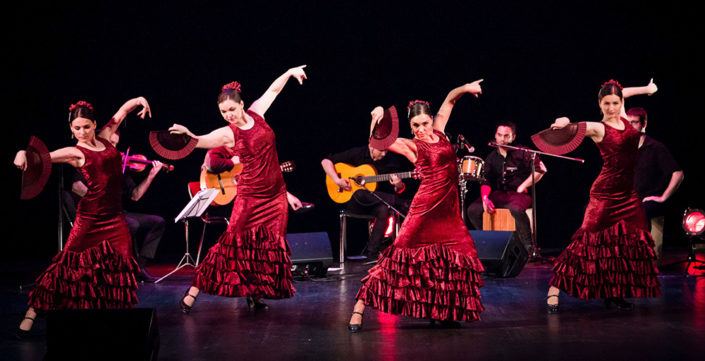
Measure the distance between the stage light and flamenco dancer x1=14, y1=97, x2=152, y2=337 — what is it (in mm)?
5459

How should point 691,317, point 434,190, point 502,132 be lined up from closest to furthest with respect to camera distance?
point 434,190, point 691,317, point 502,132

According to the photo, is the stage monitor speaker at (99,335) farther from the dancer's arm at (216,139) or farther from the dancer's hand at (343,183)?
the dancer's hand at (343,183)

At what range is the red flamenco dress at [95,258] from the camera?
14.0ft

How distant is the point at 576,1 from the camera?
8.79 meters

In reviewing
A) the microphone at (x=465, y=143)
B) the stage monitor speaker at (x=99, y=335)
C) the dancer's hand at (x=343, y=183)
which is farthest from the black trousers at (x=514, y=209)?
the stage monitor speaker at (x=99, y=335)

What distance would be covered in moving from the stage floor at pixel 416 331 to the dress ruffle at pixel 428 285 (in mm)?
138

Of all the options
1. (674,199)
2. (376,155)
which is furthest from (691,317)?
(674,199)

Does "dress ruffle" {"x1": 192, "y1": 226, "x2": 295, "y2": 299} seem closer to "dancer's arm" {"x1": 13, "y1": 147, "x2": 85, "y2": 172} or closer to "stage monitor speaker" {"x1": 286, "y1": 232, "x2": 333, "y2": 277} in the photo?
"dancer's arm" {"x1": 13, "y1": 147, "x2": 85, "y2": 172}

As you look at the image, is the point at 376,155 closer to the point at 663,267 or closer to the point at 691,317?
the point at 663,267

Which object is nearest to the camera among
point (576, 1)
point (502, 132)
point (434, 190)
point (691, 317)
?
point (434, 190)

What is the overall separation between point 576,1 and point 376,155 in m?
3.30

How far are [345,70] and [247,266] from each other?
456 centimetres

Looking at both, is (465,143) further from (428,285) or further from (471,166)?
(428,285)

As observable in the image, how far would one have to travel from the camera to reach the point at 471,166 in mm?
7234
